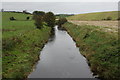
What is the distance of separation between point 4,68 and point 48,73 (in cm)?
541

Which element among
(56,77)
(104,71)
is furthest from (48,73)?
(104,71)

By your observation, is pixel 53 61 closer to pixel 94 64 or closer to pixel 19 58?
pixel 19 58

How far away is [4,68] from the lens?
1784cm

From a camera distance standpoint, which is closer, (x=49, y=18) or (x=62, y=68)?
(x=62, y=68)

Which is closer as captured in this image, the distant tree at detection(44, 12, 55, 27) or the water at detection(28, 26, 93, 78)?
the water at detection(28, 26, 93, 78)

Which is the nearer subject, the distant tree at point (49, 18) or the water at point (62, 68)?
the water at point (62, 68)

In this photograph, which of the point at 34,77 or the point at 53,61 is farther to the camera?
the point at 53,61

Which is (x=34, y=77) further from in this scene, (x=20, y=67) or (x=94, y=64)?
(x=94, y=64)

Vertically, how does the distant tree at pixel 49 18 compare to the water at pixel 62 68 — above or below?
above

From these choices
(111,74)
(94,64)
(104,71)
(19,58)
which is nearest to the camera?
(111,74)

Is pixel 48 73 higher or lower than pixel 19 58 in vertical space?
lower

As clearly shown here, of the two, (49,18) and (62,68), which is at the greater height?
(49,18)

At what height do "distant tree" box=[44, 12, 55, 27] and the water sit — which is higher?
"distant tree" box=[44, 12, 55, 27]

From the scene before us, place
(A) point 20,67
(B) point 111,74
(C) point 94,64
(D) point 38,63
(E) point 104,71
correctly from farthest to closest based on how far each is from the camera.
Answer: (D) point 38,63 → (C) point 94,64 → (A) point 20,67 → (E) point 104,71 → (B) point 111,74
